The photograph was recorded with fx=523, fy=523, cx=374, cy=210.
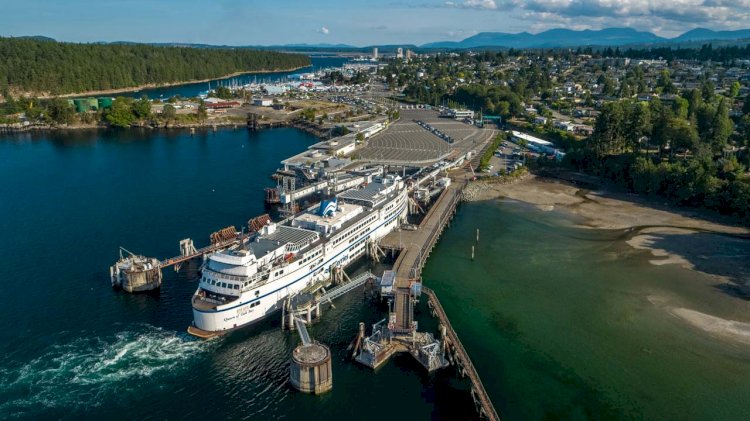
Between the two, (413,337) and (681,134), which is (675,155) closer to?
(681,134)

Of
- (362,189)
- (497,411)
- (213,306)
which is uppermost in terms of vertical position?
(362,189)

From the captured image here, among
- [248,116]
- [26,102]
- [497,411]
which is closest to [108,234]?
[497,411]

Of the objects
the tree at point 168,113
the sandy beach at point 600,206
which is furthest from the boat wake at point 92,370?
the tree at point 168,113

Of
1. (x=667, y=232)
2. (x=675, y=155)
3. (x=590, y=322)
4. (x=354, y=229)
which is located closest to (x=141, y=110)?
(x=354, y=229)

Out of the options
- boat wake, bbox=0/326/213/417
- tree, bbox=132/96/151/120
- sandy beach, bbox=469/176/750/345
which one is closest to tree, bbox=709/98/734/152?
sandy beach, bbox=469/176/750/345

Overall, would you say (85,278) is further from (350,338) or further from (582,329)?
(582,329)
